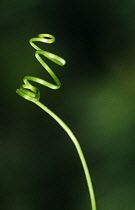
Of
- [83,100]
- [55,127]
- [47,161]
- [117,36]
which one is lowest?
[47,161]

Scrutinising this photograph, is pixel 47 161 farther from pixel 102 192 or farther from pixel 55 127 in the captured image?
pixel 102 192

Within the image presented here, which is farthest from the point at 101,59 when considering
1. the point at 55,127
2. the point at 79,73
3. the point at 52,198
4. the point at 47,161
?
the point at 52,198

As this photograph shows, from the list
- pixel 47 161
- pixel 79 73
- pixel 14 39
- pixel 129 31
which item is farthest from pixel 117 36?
pixel 47 161

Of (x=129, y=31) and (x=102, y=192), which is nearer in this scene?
(x=102, y=192)

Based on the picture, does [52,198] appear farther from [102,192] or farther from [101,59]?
[101,59]

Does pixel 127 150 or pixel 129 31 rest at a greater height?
pixel 129 31

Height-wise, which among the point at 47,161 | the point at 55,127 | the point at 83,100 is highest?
the point at 83,100
